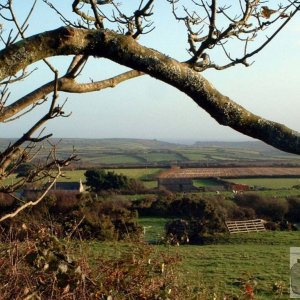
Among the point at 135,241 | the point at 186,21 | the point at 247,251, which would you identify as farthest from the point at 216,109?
the point at 247,251

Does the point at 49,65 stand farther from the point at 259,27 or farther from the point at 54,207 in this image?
the point at 54,207

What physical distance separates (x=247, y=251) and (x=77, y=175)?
126 ft

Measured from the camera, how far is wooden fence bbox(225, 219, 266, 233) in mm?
34531

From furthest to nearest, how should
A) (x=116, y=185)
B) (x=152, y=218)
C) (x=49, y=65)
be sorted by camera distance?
1. (x=116, y=185)
2. (x=152, y=218)
3. (x=49, y=65)

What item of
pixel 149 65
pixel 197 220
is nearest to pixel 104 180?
pixel 197 220

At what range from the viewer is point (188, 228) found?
32.8m

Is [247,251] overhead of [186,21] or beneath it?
beneath

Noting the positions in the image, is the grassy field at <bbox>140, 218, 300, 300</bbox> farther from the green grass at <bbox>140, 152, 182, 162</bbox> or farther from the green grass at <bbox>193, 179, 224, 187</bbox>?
the green grass at <bbox>140, 152, 182, 162</bbox>

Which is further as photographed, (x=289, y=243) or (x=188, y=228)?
(x=188, y=228)

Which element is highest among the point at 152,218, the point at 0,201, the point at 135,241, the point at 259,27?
the point at 259,27

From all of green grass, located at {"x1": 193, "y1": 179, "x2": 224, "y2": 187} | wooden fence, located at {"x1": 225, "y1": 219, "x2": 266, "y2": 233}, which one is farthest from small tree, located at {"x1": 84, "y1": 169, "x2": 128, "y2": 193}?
wooden fence, located at {"x1": 225, "y1": 219, "x2": 266, "y2": 233}

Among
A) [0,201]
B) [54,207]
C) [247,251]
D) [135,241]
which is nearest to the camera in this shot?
[135,241]

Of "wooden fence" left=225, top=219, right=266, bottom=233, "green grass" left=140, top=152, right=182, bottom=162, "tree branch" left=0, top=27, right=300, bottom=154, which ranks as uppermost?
"tree branch" left=0, top=27, right=300, bottom=154

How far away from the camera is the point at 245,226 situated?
35031 mm
